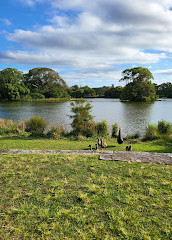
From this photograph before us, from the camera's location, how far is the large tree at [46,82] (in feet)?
221

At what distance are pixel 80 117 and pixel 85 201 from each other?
10.3 metres

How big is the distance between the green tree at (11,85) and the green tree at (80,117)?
43.3m

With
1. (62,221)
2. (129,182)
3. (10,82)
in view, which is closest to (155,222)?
(129,182)

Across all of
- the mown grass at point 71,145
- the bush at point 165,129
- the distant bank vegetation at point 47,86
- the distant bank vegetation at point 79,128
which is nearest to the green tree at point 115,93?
the distant bank vegetation at point 47,86

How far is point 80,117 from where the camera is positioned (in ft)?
43.9

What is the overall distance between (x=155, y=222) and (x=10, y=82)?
58148 mm

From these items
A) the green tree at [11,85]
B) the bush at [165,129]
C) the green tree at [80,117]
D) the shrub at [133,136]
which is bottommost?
the shrub at [133,136]

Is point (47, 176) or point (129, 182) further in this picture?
point (47, 176)

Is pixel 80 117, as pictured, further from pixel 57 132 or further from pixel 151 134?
pixel 151 134

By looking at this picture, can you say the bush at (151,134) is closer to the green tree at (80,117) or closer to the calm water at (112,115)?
the calm water at (112,115)

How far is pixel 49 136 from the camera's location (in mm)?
12305

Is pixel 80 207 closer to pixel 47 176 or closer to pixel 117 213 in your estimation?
pixel 117 213

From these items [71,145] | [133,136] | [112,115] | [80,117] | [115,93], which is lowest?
[133,136]

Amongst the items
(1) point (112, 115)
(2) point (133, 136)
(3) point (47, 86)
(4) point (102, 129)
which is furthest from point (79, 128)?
(3) point (47, 86)
